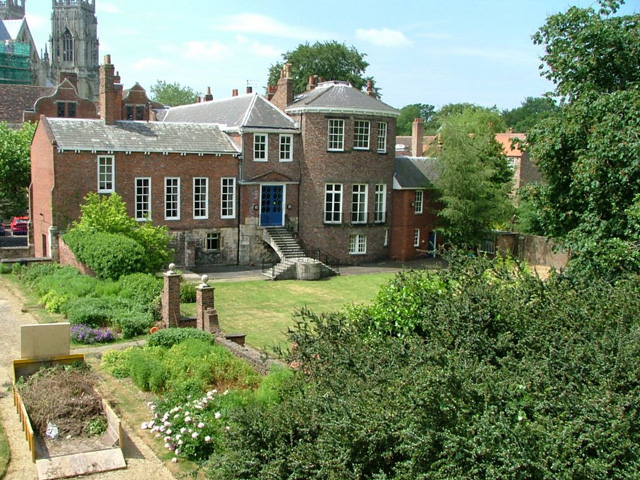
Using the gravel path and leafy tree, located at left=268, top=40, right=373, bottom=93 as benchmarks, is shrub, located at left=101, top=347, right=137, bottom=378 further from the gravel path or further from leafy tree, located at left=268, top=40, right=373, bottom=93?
leafy tree, located at left=268, top=40, right=373, bottom=93

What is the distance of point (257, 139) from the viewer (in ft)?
113

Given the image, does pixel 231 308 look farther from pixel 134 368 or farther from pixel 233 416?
pixel 233 416

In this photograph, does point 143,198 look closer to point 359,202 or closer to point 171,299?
point 359,202

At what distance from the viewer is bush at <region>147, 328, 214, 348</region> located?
1736 cm

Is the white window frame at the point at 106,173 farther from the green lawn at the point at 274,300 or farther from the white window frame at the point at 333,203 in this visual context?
Answer: the white window frame at the point at 333,203

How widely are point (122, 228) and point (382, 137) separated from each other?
651 inches

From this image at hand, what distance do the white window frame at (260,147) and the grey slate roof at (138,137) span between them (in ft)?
3.62

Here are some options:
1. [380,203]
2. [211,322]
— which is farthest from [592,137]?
[380,203]

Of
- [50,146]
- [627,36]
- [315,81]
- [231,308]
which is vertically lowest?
[231,308]

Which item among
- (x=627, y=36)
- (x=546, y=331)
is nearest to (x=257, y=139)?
(x=627, y=36)

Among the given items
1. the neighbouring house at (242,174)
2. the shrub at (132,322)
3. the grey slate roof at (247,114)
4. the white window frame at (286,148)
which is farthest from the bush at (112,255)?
the white window frame at (286,148)

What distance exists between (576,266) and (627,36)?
290 inches

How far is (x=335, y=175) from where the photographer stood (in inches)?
1410

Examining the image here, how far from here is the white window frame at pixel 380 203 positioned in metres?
37.5
